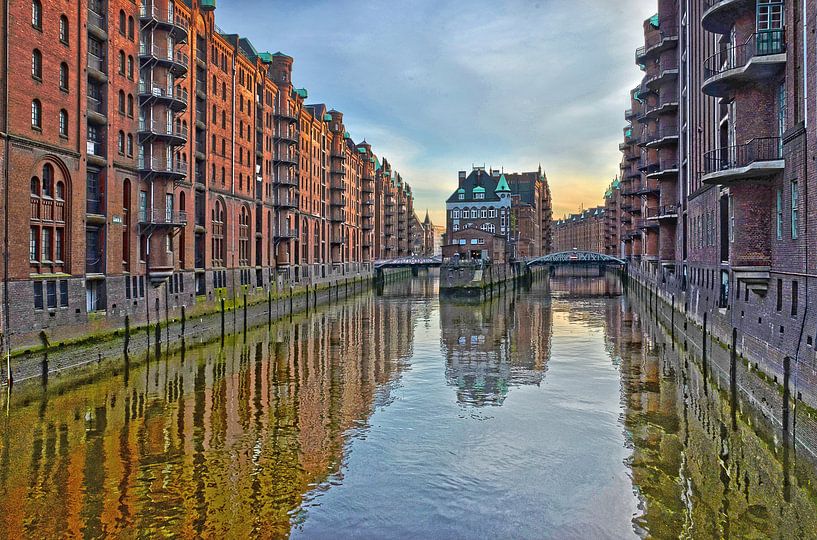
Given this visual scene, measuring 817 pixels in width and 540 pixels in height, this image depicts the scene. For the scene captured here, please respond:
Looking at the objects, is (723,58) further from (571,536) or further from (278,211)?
(278,211)

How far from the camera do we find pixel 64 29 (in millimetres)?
28156

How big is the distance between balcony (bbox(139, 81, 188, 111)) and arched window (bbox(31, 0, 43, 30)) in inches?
354

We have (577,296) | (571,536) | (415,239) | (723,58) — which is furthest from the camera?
(415,239)

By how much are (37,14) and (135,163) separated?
33.2 feet

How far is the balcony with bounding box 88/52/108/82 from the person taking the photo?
3069 cm

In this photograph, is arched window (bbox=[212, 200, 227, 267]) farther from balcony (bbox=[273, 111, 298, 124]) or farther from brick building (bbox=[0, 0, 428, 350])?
balcony (bbox=[273, 111, 298, 124])

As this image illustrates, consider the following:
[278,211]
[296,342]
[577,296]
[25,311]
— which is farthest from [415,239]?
[25,311]

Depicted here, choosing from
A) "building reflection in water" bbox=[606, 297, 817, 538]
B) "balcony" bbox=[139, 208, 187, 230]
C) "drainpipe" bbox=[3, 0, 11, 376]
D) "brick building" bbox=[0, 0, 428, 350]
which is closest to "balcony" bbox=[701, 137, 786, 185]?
"building reflection in water" bbox=[606, 297, 817, 538]

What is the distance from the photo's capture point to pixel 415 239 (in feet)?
635

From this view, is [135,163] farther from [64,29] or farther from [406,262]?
[406,262]

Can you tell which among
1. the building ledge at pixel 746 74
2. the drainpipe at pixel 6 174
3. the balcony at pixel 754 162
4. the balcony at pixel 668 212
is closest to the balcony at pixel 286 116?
the balcony at pixel 668 212

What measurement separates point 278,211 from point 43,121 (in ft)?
120

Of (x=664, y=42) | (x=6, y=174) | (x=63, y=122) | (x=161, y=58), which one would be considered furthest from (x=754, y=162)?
(x=664, y=42)

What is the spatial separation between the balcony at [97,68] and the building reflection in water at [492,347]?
870 inches
